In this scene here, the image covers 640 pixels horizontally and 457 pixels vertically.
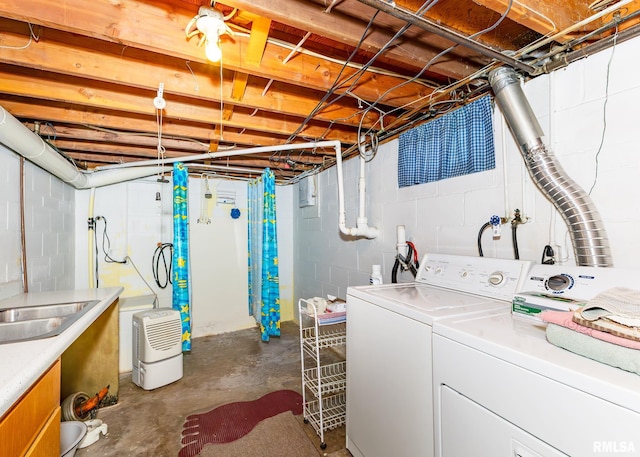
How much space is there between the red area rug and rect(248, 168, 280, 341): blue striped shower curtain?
1130mm

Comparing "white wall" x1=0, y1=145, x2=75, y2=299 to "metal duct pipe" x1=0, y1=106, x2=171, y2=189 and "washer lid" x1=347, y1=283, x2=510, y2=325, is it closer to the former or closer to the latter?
"metal duct pipe" x1=0, y1=106, x2=171, y2=189

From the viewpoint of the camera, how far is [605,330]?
749mm

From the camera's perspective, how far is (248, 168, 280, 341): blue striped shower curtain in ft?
11.3

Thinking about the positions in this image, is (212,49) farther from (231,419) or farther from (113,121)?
(231,419)

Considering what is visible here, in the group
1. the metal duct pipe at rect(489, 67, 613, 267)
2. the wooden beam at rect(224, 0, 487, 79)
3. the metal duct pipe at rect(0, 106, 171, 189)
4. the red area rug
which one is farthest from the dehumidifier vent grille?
the metal duct pipe at rect(489, 67, 613, 267)

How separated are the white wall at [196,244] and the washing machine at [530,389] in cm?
350

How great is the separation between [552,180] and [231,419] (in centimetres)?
250

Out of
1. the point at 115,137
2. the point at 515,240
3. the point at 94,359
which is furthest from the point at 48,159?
the point at 515,240

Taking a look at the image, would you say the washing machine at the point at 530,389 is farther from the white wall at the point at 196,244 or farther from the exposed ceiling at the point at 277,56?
the white wall at the point at 196,244

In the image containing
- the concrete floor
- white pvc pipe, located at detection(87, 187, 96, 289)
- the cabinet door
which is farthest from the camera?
white pvc pipe, located at detection(87, 187, 96, 289)

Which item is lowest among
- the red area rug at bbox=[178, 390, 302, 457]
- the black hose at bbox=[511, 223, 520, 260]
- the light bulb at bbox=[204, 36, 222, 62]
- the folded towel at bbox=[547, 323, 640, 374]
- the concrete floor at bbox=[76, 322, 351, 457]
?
the concrete floor at bbox=[76, 322, 351, 457]

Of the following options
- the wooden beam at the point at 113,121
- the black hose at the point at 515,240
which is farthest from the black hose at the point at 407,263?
the wooden beam at the point at 113,121

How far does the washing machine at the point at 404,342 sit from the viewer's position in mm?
1156

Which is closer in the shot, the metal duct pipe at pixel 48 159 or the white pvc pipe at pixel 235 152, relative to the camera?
the metal duct pipe at pixel 48 159
